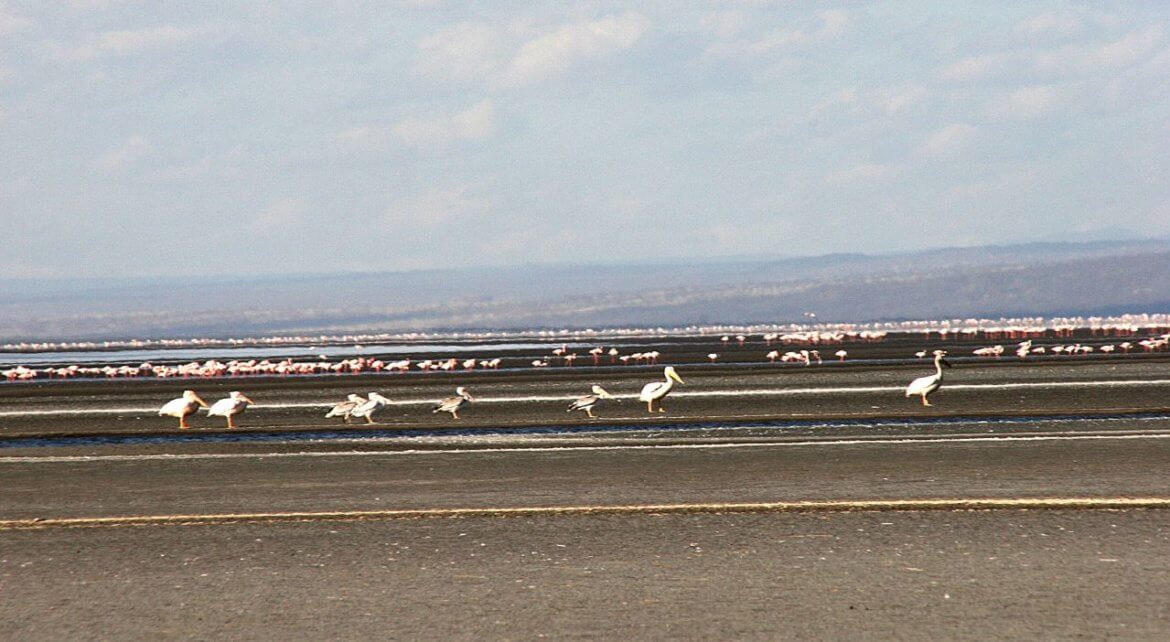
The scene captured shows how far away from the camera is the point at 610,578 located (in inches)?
495

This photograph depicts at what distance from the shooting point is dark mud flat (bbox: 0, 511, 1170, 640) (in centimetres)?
1088

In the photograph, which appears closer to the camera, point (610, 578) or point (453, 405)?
point (610, 578)

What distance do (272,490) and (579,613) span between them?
9469 millimetres

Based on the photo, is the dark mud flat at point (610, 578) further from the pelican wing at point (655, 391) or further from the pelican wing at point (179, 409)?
the pelican wing at point (655, 391)

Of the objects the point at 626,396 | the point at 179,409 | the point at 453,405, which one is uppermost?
the point at 179,409

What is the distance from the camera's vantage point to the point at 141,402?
47.5 meters

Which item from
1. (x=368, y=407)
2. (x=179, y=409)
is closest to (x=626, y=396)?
(x=368, y=407)

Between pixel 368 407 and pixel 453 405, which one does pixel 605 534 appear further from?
pixel 453 405

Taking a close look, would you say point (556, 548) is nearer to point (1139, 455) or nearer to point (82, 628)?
point (82, 628)

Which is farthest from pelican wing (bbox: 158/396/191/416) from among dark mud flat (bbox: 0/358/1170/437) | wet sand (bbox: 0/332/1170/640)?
wet sand (bbox: 0/332/1170/640)

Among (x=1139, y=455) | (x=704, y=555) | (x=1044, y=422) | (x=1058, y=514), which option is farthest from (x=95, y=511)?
(x=1044, y=422)

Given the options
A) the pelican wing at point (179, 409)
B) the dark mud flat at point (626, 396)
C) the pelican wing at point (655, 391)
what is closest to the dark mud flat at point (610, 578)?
the dark mud flat at point (626, 396)

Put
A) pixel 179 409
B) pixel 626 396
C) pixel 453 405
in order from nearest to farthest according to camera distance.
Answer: pixel 179 409 < pixel 453 405 < pixel 626 396

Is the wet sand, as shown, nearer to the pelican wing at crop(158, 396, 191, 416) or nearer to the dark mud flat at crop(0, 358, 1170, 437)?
the dark mud flat at crop(0, 358, 1170, 437)
